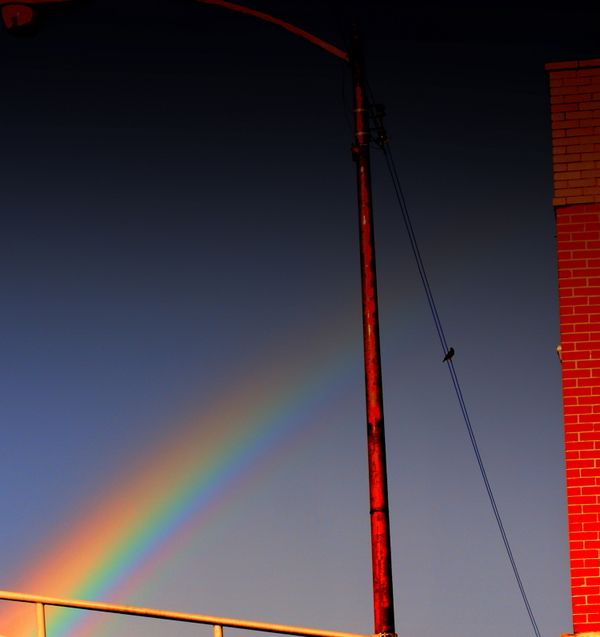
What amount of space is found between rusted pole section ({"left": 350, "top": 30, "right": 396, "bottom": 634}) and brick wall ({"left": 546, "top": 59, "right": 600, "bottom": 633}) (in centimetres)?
180

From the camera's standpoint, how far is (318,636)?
40.9 feet

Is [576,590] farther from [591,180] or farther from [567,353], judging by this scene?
[591,180]

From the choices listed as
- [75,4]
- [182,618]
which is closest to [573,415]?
[182,618]

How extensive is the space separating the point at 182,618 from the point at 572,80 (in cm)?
666

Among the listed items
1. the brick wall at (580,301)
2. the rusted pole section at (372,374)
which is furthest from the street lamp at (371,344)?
the brick wall at (580,301)

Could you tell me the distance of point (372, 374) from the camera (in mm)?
13969

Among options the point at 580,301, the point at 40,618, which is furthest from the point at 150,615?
the point at 580,301

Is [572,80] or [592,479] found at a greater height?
[572,80]

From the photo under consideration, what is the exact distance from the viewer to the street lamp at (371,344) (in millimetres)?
13336

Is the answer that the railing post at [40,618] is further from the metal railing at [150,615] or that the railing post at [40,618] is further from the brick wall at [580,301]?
the brick wall at [580,301]

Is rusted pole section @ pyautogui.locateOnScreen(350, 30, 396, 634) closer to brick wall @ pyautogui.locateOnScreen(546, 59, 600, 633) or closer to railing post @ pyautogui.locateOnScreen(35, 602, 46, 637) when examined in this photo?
brick wall @ pyautogui.locateOnScreen(546, 59, 600, 633)

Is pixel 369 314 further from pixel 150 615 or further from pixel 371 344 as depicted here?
pixel 150 615

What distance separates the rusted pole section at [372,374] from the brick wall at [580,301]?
1801 mm

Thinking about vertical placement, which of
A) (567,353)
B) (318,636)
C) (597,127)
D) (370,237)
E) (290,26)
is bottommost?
(318,636)
